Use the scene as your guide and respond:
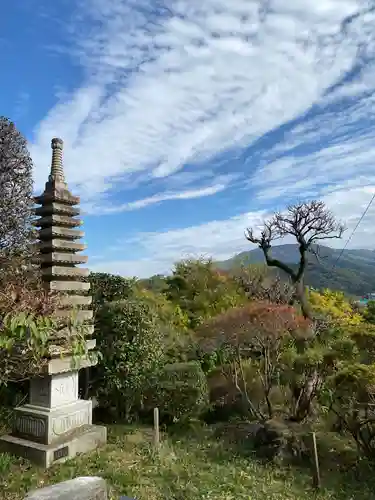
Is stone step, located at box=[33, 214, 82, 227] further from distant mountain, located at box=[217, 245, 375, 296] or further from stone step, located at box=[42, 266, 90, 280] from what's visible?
distant mountain, located at box=[217, 245, 375, 296]

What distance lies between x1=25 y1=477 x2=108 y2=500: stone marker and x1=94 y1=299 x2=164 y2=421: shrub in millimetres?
4551

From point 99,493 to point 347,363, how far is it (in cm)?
511

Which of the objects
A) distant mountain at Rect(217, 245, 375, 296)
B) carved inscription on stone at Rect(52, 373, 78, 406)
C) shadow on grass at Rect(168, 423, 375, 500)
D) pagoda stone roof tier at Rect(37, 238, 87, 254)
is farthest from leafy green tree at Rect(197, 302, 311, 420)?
distant mountain at Rect(217, 245, 375, 296)

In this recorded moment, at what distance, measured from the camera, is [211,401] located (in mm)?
10688

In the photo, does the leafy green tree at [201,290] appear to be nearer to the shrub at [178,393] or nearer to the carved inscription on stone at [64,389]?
the shrub at [178,393]

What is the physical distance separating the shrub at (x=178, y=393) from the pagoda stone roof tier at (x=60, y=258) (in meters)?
3.35

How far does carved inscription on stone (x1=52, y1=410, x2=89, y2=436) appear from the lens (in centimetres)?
690

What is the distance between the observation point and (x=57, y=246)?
761 cm

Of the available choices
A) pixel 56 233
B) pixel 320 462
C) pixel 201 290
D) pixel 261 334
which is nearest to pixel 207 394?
pixel 261 334

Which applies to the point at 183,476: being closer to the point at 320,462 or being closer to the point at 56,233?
the point at 320,462

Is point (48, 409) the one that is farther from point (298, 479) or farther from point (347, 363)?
point (347, 363)

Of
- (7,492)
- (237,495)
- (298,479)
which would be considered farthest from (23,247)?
(298,479)

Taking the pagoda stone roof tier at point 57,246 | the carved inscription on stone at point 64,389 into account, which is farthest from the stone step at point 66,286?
the carved inscription on stone at point 64,389

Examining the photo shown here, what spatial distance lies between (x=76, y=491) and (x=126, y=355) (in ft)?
16.1
